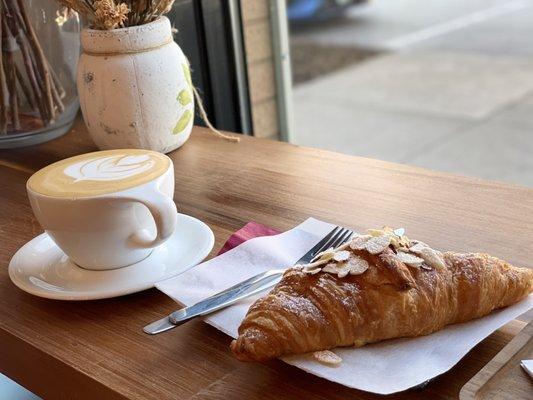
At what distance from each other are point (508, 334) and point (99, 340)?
369 mm

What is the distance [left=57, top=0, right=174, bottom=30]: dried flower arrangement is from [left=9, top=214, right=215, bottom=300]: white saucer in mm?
353

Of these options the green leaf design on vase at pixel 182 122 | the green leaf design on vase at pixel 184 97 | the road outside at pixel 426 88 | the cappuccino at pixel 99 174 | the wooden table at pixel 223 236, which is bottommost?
the road outside at pixel 426 88

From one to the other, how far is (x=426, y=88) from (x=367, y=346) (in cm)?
361

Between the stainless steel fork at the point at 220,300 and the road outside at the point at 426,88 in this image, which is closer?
the stainless steel fork at the point at 220,300

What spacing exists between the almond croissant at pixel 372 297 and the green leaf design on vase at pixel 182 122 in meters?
0.55

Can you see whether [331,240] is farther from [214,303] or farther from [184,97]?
[184,97]

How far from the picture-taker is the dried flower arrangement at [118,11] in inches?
43.1

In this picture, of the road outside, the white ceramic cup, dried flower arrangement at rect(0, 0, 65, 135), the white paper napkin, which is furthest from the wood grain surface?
the road outside

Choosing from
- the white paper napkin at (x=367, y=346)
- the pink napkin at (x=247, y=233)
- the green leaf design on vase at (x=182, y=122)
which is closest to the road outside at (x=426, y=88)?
the green leaf design on vase at (x=182, y=122)

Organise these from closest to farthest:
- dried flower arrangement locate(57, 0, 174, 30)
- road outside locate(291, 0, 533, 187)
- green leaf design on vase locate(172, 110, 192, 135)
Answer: dried flower arrangement locate(57, 0, 174, 30), green leaf design on vase locate(172, 110, 192, 135), road outside locate(291, 0, 533, 187)

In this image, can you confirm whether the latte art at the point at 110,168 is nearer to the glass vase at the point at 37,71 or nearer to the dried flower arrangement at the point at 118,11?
the dried flower arrangement at the point at 118,11

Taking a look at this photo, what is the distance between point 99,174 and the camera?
82 centimetres

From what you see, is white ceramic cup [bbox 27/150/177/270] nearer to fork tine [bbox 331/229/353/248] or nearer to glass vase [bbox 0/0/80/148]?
fork tine [bbox 331/229/353/248]

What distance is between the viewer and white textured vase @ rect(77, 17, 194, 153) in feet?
3.74
